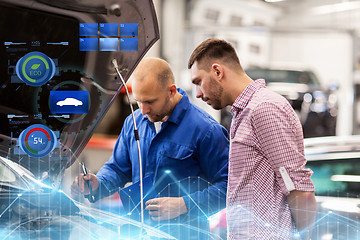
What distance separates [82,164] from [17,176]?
0.64 ft

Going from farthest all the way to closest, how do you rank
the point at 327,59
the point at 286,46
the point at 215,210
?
the point at 286,46
the point at 327,59
the point at 215,210

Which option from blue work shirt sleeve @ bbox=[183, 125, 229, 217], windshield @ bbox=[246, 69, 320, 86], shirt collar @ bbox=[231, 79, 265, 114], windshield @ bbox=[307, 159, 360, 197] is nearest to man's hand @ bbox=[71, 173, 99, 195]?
blue work shirt sleeve @ bbox=[183, 125, 229, 217]

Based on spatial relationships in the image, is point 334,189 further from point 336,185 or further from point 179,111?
point 179,111

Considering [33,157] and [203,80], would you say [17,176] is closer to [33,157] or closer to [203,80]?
[33,157]

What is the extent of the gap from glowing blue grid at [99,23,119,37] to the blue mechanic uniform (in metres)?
0.27

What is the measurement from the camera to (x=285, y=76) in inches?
271

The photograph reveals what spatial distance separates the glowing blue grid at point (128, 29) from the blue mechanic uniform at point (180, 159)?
0.26m

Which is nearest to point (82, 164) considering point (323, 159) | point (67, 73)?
point (67, 73)

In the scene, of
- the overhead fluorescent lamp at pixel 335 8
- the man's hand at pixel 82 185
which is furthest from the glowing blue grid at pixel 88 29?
the overhead fluorescent lamp at pixel 335 8

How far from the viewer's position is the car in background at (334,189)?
132 cm

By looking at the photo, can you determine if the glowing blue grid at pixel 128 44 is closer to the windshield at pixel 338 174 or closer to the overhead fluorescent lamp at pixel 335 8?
the windshield at pixel 338 174

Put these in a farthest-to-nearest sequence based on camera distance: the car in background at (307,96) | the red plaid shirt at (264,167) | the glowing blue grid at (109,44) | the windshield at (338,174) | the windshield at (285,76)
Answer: the windshield at (285,76) → the car in background at (307,96) → the windshield at (338,174) → the glowing blue grid at (109,44) → the red plaid shirt at (264,167)

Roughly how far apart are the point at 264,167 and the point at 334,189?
2.88 feet

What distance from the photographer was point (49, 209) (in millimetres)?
1268
